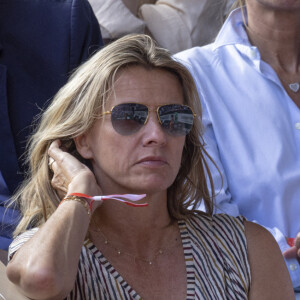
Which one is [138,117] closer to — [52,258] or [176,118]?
[176,118]

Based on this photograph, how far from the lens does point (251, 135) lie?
3.13 metres

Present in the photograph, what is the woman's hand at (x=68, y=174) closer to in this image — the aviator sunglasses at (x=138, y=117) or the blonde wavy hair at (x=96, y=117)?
the blonde wavy hair at (x=96, y=117)

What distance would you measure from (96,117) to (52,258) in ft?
1.97

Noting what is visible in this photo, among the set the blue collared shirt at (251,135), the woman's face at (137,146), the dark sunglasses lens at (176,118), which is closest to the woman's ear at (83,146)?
the woman's face at (137,146)

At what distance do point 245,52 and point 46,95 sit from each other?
2.98ft

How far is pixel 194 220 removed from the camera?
2.65 meters

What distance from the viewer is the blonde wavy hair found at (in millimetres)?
2500

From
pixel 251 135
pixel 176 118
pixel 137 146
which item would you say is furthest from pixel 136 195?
pixel 251 135

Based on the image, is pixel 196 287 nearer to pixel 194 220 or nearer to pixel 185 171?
pixel 194 220

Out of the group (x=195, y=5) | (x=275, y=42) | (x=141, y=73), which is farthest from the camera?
(x=195, y=5)

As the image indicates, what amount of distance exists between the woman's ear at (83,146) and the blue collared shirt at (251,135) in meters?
0.67

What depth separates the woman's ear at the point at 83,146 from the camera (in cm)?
254

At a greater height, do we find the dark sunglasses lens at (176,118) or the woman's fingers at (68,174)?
the dark sunglasses lens at (176,118)

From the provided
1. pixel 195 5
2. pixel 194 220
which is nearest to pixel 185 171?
pixel 194 220
